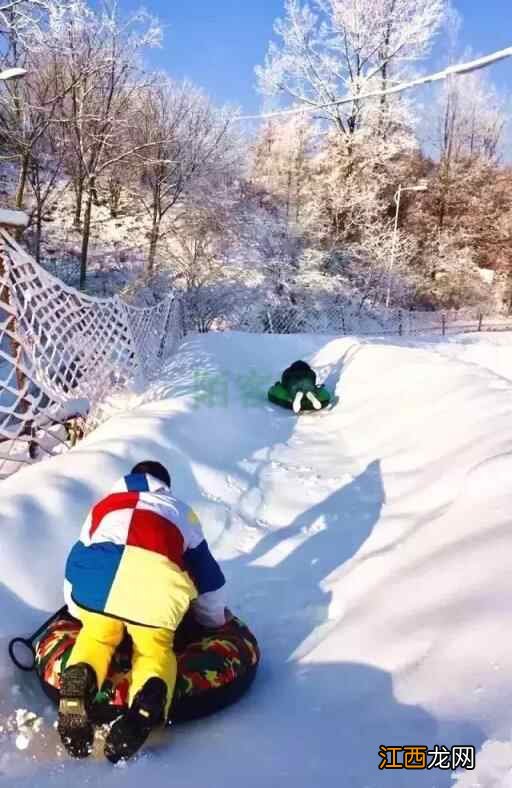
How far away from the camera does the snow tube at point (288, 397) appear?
545cm

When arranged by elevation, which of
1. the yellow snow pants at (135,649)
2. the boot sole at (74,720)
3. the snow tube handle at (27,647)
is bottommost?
the snow tube handle at (27,647)

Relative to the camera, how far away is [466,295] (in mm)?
21812

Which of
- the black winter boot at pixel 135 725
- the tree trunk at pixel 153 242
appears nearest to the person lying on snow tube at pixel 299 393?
the black winter boot at pixel 135 725

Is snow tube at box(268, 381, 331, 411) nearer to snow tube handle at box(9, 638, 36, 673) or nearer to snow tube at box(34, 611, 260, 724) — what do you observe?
snow tube at box(34, 611, 260, 724)

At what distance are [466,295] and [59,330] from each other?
800 inches

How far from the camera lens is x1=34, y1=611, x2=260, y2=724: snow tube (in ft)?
4.65

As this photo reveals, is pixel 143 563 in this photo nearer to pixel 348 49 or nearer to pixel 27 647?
pixel 27 647

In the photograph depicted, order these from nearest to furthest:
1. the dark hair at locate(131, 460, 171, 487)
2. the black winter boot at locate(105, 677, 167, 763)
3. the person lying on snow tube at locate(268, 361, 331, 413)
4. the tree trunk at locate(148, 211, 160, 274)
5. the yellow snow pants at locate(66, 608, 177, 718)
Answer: the black winter boot at locate(105, 677, 167, 763)
the yellow snow pants at locate(66, 608, 177, 718)
the dark hair at locate(131, 460, 171, 487)
the person lying on snow tube at locate(268, 361, 331, 413)
the tree trunk at locate(148, 211, 160, 274)

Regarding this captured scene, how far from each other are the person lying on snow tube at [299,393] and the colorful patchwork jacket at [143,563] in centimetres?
364

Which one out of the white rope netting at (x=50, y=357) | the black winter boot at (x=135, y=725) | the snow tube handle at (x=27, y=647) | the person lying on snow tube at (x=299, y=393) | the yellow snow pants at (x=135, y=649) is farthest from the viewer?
the person lying on snow tube at (x=299, y=393)

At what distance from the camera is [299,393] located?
17.8 feet

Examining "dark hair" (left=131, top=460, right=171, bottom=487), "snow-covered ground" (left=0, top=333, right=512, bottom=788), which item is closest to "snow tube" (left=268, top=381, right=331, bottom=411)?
"snow-covered ground" (left=0, top=333, right=512, bottom=788)

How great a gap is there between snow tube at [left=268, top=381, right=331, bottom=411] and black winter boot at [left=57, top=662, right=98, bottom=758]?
422cm

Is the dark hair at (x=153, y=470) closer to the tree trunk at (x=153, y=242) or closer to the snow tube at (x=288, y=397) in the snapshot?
the snow tube at (x=288, y=397)
